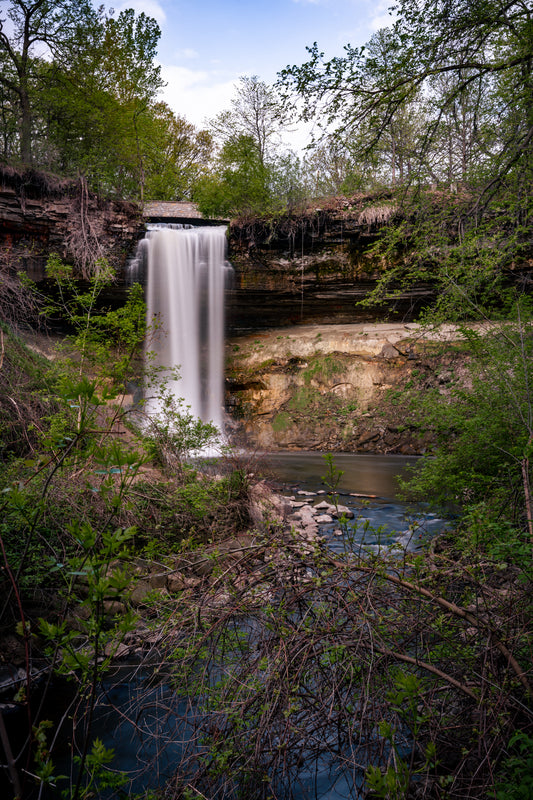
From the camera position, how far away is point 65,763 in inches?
119

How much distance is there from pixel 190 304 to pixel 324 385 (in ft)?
20.1

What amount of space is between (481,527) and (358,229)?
54.7 ft

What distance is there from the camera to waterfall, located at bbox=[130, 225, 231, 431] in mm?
17047

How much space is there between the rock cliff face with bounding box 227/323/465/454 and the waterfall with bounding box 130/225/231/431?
0.92 metres

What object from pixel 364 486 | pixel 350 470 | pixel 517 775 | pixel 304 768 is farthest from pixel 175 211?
pixel 517 775

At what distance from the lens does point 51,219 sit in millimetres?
15234

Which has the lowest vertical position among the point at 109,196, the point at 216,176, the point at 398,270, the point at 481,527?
the point at 481,527

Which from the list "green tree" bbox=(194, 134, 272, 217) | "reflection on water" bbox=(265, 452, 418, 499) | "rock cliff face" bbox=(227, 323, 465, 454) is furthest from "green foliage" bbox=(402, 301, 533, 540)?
"green tree" bbox=(194, 134, 272, 217)

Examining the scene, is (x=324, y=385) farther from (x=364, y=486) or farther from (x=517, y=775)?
(x=517, y=775)

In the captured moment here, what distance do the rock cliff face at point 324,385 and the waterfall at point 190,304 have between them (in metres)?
0.92

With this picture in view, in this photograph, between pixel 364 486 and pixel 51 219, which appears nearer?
pixel 364 486

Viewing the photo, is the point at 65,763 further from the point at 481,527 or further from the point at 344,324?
the point at 344,324

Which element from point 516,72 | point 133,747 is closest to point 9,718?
point 133,747

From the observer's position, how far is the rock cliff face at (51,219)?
1469 cm
